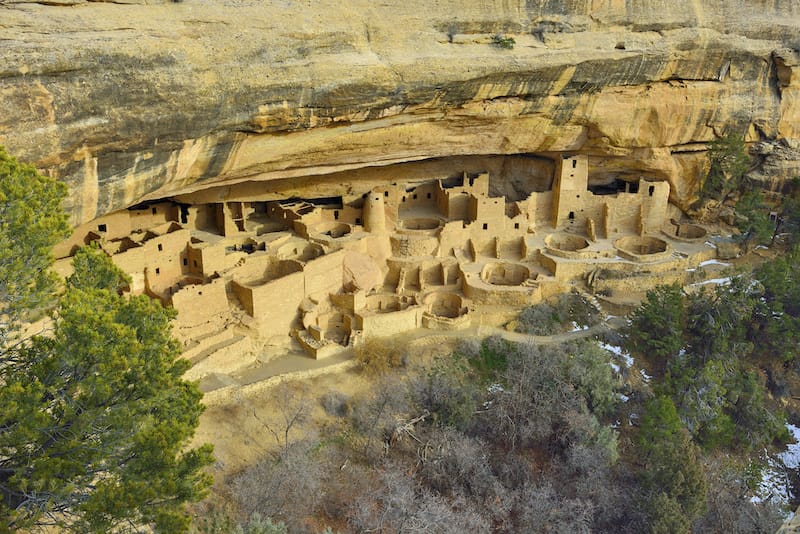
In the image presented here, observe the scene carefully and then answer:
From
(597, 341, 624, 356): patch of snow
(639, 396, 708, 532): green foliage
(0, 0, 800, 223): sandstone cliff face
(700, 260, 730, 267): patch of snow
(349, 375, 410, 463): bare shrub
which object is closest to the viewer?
(0, 0, 800, 223): sandstone cliff face

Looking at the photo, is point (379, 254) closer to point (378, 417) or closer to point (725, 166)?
point (378, 417)

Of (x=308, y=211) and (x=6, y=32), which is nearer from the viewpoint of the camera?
(x=6, y=32)

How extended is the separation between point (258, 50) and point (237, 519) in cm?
848

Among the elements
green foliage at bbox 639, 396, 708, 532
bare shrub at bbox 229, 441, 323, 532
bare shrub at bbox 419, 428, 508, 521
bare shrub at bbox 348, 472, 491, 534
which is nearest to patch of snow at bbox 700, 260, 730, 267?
green foliage at bbox 639, 396, 708, 532

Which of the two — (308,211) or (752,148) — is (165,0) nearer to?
(308,211)

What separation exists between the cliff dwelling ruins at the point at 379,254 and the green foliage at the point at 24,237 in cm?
689

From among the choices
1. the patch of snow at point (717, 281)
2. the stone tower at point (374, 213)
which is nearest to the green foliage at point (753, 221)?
the patch of snow at point (717, 281)

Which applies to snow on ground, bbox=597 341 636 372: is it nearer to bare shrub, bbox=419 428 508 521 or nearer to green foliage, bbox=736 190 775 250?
bare shrub, bbox=419 428 508 521

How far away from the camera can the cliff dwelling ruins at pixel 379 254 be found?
1614cm

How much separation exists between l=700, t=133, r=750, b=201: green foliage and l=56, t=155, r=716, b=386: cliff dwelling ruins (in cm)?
137

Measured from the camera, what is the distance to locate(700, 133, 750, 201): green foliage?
2067 cm

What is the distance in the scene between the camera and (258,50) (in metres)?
13.0

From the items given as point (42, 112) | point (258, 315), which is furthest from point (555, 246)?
point (42, 112)

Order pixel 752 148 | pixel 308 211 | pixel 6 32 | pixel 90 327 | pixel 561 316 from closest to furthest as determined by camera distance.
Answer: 1. pixel 90 327
2. pixel 6 32
3. pixel 561 316
4. pixel 308 211
5. pixel 752 148
